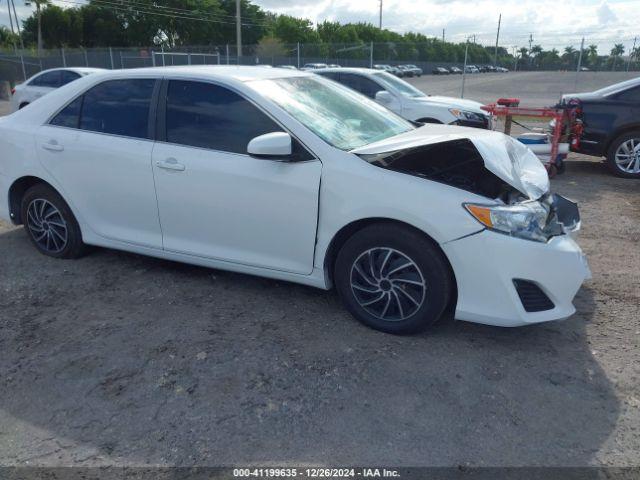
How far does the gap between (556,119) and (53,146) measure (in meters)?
6.75

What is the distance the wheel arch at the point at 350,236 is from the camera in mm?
3164

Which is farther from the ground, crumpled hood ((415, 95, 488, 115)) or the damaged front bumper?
crumpled hood ((415, 95, 488, 115))

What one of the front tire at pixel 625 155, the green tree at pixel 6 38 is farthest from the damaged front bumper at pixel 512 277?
the green tree at pixel 6 38

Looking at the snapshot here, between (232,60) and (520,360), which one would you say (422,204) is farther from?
(232,60)

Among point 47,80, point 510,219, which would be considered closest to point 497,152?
point 510,219

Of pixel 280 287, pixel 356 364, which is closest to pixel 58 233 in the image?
pixel 280 287

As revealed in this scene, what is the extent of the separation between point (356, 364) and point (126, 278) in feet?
7.21

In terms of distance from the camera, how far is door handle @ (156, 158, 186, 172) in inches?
147

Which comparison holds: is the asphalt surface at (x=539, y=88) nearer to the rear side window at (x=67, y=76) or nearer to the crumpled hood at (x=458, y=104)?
the crumpled hood at (x=458, y=104)

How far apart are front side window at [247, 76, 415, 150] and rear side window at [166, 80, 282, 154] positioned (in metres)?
0.17

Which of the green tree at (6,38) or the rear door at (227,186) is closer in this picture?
the rear door at (227,186)

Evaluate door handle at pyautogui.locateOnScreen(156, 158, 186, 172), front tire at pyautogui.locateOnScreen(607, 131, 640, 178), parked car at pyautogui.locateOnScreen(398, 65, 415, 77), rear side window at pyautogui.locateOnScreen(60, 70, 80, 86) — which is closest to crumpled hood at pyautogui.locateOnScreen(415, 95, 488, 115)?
front tire at pyautogui.locateOnScreen(607, 131, 640, 178)

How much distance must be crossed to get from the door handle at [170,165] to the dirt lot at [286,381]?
950mm

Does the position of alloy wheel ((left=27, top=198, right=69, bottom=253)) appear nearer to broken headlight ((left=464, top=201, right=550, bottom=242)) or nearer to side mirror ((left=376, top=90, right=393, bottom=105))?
broken headlight ((left=464, top=201, right=550, bottom=242))
